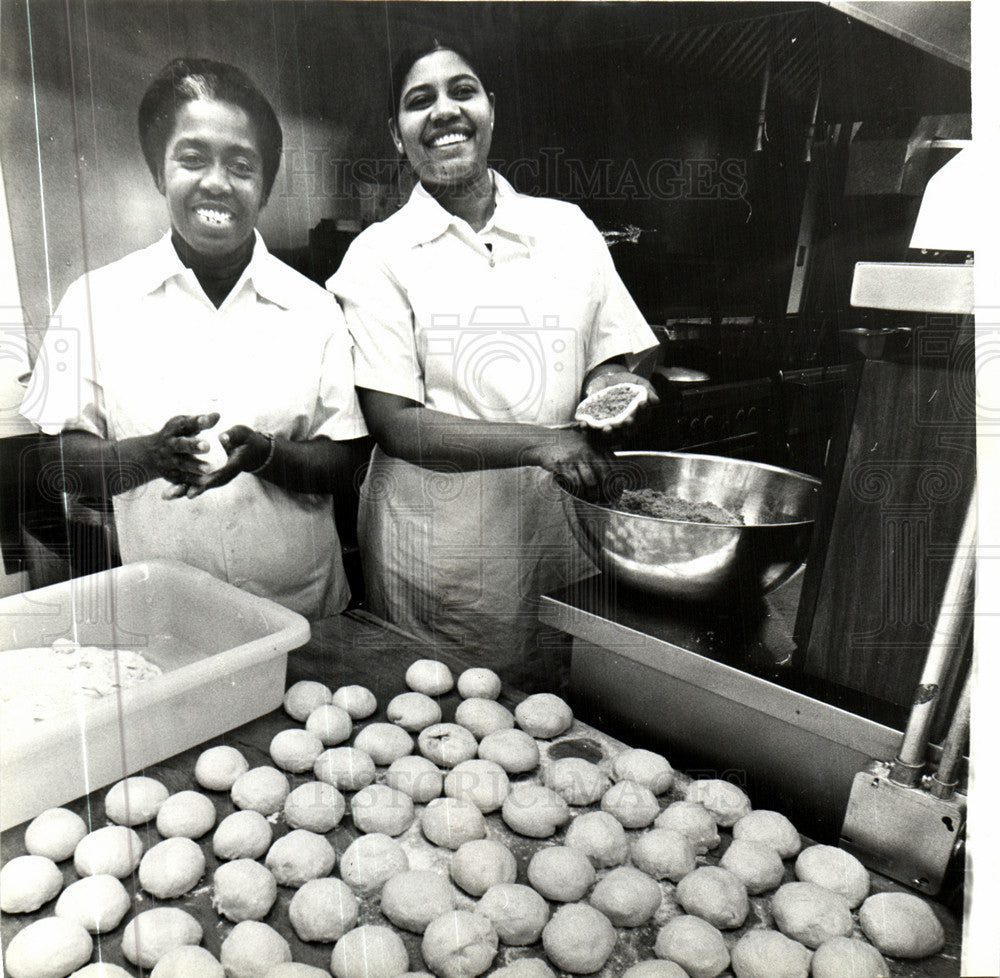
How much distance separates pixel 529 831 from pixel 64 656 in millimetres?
839

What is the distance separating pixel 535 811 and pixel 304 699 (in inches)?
18.2

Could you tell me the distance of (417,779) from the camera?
3.84 feet

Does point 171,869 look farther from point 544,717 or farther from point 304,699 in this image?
point 544,717

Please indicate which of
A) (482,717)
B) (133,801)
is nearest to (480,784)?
(482,717)

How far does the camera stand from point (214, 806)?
1.12 meters

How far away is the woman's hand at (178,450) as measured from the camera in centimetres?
136

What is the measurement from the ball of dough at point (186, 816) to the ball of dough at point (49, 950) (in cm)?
17

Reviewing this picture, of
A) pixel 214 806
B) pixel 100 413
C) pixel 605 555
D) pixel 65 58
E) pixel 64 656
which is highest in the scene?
pixel 65 58

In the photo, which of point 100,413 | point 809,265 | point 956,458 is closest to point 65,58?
point 100,413

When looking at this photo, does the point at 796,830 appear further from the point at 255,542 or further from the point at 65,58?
the point at 65,58

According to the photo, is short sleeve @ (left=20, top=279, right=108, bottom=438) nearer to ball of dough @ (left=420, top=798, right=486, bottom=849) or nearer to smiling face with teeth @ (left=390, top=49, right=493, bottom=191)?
smiling face with teeth @ (left=390, top=49, right=493, bottom=191)

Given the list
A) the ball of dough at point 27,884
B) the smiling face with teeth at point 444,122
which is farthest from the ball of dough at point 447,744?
the smiling face with teeth at point 444,122

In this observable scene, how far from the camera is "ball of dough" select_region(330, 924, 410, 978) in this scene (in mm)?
878

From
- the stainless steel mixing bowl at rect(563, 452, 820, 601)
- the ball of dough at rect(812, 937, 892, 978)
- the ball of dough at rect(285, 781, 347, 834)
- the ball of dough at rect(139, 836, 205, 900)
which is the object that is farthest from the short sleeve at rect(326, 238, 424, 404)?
the ball of dough at rect(812, 937, 892, 978)
